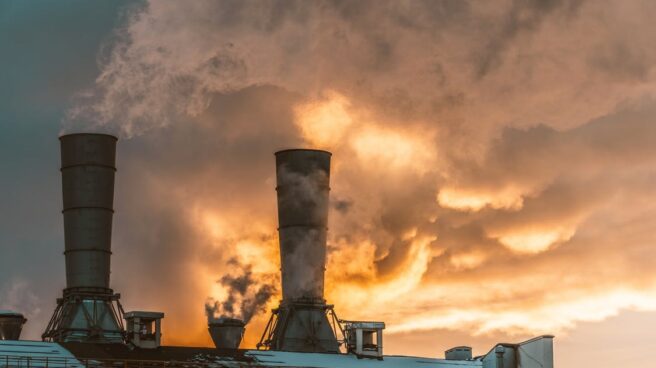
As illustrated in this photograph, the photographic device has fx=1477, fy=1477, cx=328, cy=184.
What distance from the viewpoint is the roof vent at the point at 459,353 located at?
283 feet

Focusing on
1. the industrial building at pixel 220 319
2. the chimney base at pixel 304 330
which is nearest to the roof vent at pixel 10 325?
the industrial building at pixel 220 319

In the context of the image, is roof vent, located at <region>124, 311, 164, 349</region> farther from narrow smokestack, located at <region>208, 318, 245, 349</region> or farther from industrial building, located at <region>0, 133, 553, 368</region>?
narrow smokestack, located at <region>208, 318, 245, 349</region>

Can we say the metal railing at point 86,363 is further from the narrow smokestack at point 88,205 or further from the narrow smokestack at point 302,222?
the narrow smokestack at point 302,222

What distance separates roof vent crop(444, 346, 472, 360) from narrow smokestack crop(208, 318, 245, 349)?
12326mm

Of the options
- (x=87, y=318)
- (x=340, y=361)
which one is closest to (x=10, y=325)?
(x=87, y=318)

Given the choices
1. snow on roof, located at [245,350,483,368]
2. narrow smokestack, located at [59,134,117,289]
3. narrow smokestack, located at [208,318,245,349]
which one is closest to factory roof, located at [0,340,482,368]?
snow on roof, located at [245,350,483,368]

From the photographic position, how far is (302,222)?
295ft

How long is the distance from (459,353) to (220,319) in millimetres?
14101

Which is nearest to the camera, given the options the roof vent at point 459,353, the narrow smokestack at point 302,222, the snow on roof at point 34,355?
the snow on roof at point 34,355

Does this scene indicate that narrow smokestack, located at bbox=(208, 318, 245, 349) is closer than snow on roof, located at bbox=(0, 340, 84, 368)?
No

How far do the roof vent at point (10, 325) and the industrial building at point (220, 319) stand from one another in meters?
0.05

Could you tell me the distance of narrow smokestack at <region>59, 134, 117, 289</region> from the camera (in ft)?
276

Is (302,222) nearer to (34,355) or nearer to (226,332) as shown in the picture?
(226,332)

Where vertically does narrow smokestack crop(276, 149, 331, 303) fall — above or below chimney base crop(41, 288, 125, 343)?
above
